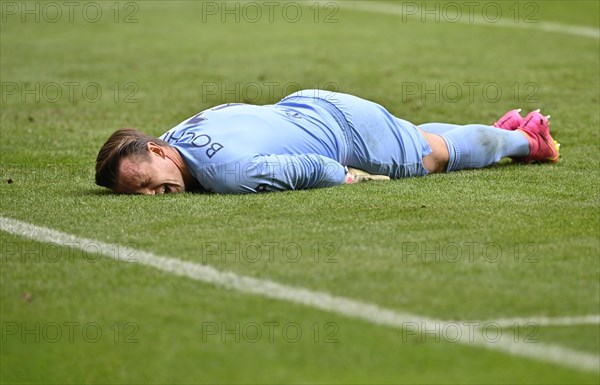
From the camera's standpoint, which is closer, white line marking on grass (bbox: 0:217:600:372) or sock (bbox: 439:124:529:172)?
white line marking on grass (bbox: 0:217:600:372)

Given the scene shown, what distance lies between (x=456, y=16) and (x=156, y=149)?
13997 millimetres

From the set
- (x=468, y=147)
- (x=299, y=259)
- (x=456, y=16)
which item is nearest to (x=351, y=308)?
(x=299, y=259)

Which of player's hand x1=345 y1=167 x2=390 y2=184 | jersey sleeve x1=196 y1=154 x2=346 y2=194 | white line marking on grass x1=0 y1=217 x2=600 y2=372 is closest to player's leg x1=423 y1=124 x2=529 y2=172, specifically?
player's hand x1=345 y1=167 x2=390 y2=184

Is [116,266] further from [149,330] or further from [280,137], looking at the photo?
[280,137]

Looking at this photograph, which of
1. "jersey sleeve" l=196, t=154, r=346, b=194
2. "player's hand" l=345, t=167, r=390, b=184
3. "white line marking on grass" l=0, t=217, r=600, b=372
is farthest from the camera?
"player's hand" l=345, t=167, r=390, b=184

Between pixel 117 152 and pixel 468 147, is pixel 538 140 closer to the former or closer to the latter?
pixel 468 147

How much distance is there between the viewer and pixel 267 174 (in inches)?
271

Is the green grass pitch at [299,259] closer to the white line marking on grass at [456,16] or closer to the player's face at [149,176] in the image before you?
the player's face at [149,176]

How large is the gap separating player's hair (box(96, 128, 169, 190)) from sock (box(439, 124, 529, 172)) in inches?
78.2

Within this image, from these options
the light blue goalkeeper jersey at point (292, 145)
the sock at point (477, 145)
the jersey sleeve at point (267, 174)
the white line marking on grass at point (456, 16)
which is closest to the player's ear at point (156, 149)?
the light blue goalkeeper jersey at point (292, 145)

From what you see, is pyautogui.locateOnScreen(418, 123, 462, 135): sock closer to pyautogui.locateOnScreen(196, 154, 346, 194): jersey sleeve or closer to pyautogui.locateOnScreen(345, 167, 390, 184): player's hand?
pyautogui.locateOnScreen(345, 167, 390, 184): player's hand

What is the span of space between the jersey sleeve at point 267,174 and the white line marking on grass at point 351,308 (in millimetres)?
1129

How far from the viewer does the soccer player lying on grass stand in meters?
6.91

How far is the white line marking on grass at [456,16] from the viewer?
17.5m
